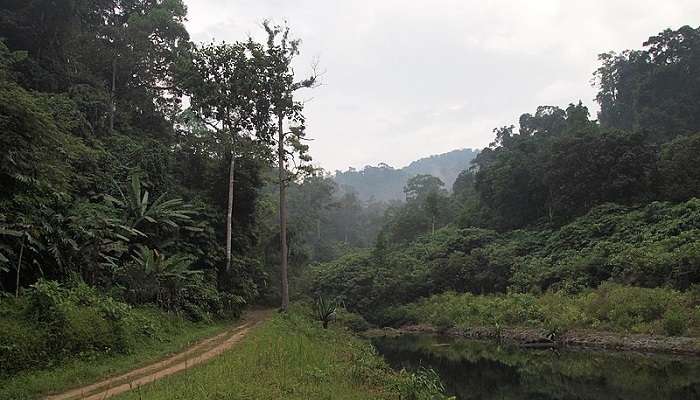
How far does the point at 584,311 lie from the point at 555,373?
36.5ft

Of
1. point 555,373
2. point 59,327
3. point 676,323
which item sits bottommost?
point 555,373

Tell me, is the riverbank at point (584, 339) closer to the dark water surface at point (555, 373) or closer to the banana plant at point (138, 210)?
the dark water surface at point (555, 373)

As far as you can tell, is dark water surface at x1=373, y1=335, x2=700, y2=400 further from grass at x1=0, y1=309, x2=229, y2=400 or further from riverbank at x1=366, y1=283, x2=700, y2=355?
grass at x1=0, y1=309, x2=229, y2=400

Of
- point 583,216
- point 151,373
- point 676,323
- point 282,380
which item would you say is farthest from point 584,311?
point 151,373

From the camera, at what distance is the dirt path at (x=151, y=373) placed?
9203mm

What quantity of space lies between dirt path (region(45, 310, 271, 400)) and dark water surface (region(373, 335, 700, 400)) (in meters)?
7.66

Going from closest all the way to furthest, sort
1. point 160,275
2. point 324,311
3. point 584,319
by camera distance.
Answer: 1. point 160,275
2. point 324,311
3. point 584,319

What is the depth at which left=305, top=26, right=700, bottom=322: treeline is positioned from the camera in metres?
31.8

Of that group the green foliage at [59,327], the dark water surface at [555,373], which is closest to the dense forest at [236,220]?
the green foliage at [59,327]

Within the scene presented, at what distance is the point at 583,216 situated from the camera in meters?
40.6

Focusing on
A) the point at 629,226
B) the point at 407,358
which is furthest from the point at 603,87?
the point at 407,358

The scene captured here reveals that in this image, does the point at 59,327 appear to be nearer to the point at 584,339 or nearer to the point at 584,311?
the point at 584,339

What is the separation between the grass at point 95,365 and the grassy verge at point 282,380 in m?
1.91

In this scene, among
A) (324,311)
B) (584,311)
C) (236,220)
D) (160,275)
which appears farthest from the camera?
(236,220)
